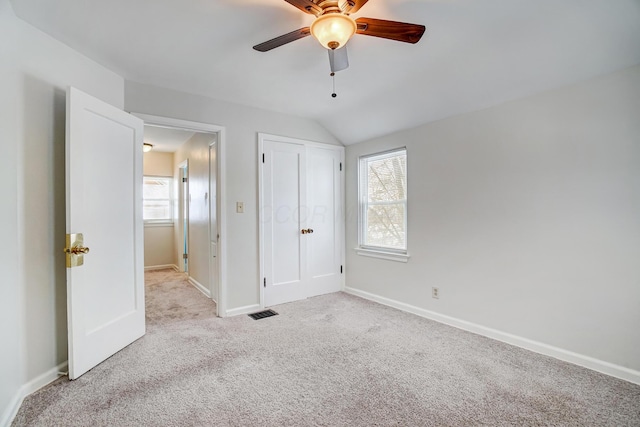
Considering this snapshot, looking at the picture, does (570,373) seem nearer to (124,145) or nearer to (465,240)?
(465,240)

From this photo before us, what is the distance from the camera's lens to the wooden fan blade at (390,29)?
1.60 meters

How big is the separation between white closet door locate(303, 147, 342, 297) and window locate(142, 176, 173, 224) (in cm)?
372

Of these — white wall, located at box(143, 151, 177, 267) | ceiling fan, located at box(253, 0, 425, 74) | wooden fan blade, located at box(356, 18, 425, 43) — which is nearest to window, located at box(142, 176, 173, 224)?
white wall, located at box(143, 151, 177, 267)

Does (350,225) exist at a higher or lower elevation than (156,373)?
higher

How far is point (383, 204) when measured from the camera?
383 centimetres

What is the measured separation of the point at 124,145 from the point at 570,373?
3900mm

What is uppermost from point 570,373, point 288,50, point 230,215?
point 288,50

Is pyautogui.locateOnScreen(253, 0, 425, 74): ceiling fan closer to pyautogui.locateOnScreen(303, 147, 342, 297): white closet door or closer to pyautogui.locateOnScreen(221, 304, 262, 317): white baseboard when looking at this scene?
pyautogui.locateOnScreen(303, 147, 342, 297): white closet door

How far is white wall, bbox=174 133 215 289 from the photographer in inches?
162

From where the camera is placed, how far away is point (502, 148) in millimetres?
2641

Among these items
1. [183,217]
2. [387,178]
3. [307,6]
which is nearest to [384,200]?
[387,178]

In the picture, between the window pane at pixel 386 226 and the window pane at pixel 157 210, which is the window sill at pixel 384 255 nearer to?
the window pane at pixel 386 226

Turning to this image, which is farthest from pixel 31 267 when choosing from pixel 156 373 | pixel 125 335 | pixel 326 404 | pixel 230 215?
pixel 326 404

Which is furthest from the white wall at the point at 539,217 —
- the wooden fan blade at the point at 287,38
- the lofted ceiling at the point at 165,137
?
the lofted ceiling at the point at 165,137
